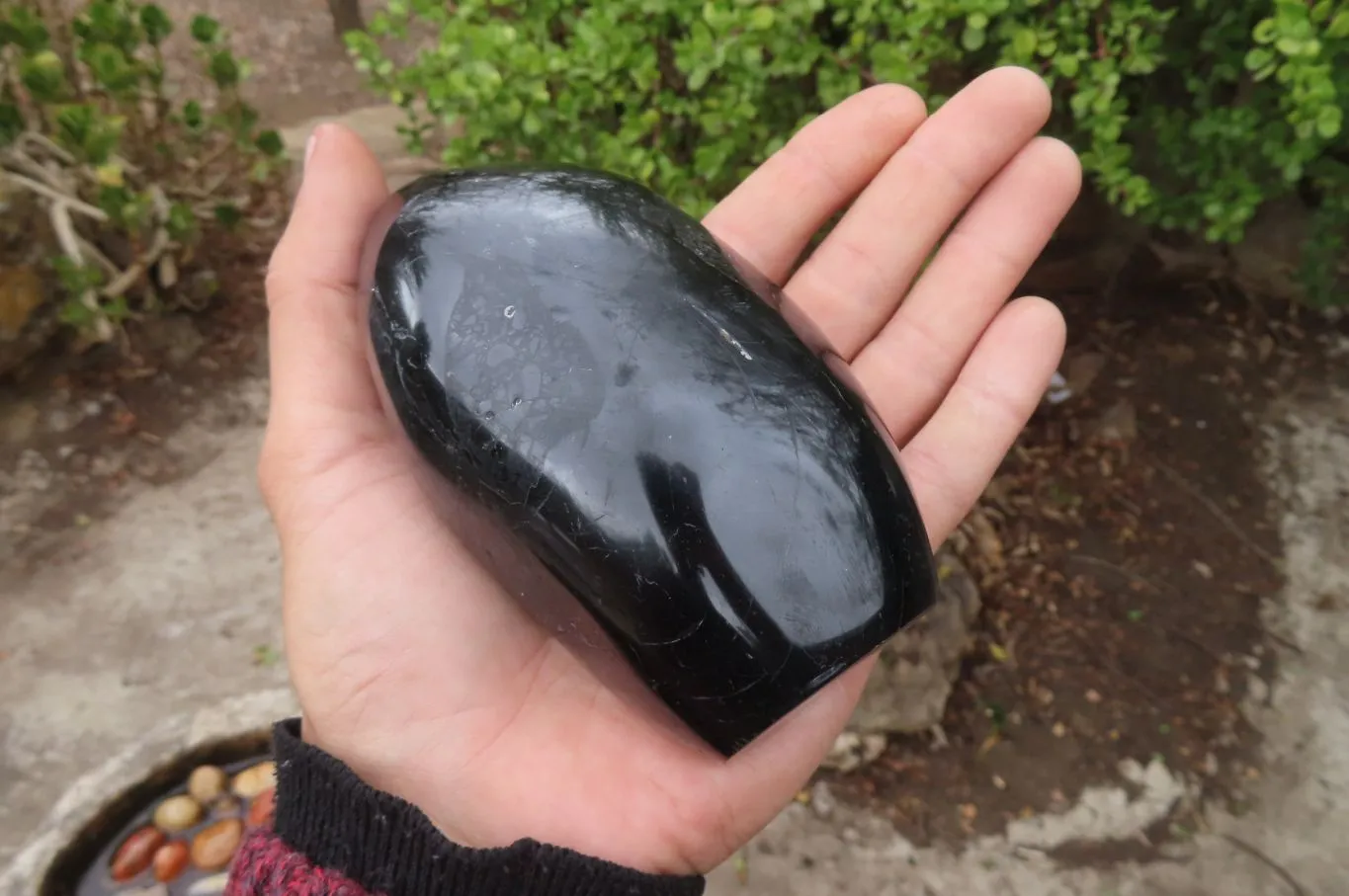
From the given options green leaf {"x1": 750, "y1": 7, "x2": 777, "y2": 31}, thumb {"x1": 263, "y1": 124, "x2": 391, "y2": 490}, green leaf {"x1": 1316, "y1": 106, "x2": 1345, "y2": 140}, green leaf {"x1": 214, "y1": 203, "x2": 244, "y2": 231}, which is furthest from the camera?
green leaf {"x1": 214, "y1": 203, "x2": 244, "y2": 231}

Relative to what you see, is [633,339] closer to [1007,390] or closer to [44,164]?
[1007,390]

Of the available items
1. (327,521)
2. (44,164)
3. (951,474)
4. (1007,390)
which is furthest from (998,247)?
(44,164)

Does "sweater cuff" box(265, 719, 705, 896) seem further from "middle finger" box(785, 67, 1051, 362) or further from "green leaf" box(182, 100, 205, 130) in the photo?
"green leaf" box(182, 100, 205, 130)

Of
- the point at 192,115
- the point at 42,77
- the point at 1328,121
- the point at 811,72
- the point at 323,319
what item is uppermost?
the point at 1328,121

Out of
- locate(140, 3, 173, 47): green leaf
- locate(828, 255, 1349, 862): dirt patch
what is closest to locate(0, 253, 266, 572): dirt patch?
locate(140, 3, 173, 47): green leaf

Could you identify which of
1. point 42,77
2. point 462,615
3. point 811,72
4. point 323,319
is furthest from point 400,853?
point 42,77

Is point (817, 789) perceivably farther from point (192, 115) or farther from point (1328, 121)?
point (192, 115)

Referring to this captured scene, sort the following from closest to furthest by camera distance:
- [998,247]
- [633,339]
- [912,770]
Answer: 1. [633,339]
2. [998,247]
3. [912,770]
